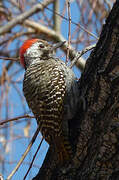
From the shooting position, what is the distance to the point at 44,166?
9.91ft

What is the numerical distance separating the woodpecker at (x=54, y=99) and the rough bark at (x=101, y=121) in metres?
0.26

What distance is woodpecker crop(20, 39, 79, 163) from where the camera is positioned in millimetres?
3127

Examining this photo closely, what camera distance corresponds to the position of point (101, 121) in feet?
8.29

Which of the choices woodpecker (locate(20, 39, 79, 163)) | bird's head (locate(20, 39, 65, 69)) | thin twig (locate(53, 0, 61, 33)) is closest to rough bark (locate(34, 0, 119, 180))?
woodpecker (locate(20, 39, 79, 163))

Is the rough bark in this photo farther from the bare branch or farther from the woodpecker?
the bare branch

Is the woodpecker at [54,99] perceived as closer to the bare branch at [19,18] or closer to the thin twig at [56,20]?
the bare branch at [19,18]

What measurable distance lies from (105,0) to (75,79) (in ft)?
8.85

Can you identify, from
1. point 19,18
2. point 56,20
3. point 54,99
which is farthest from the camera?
point 56,20

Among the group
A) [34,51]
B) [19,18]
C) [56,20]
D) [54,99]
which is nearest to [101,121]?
[54,99]

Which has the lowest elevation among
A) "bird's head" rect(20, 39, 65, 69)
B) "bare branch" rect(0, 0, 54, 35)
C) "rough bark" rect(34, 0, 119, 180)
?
"rough bark" rect(34, 0, 119, 180)

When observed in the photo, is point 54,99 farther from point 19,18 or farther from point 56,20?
point 56,20

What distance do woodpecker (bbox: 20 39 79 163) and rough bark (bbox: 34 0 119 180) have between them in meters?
0.26

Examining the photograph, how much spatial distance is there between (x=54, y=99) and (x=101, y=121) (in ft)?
2.70

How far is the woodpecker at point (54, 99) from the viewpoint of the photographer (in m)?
3.13
